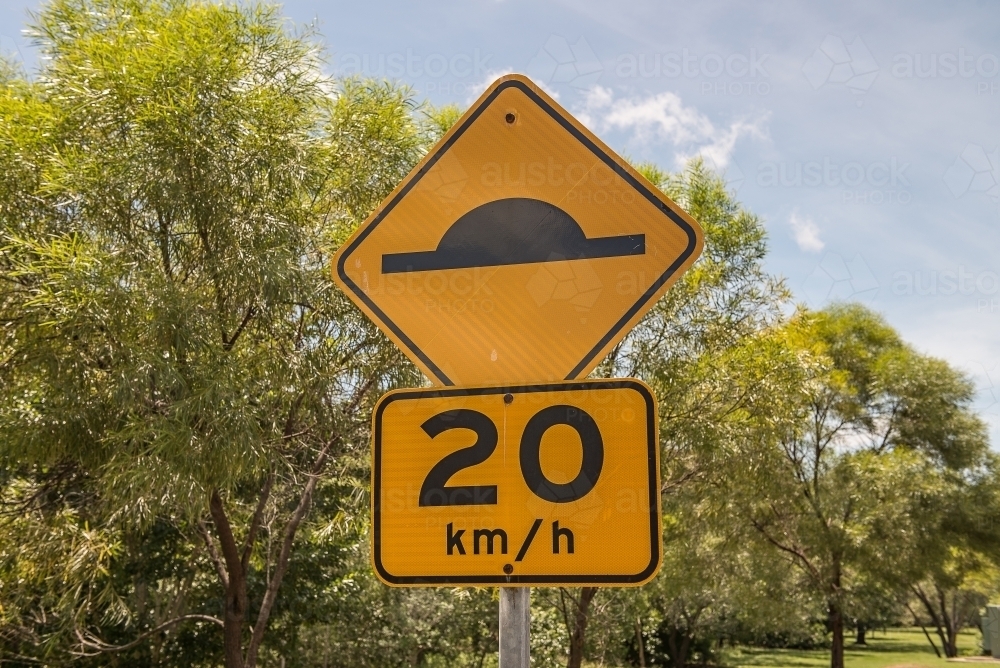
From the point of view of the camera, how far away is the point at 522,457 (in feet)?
6.03

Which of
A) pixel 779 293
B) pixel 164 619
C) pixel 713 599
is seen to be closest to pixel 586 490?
pixel 779 293

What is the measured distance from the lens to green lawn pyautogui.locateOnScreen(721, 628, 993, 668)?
32812 millimetres

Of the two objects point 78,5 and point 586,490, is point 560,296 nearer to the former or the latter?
point 586,490

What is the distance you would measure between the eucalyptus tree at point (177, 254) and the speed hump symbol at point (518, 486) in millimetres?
5148

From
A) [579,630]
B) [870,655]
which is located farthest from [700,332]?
[870,655]

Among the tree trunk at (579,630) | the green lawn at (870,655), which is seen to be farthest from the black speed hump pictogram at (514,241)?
the green lawn at (870,655)

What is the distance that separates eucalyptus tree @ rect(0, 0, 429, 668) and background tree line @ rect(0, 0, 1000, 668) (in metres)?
0.03

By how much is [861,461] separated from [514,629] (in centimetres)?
2002

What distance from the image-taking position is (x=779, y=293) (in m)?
12.3

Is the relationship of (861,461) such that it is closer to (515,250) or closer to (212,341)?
(212,341)

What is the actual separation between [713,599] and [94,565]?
19929 millimetres

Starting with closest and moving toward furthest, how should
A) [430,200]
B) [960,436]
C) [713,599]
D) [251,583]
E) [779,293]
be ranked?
[430,200], [779,293], [251,583], [960,436], [713,599]

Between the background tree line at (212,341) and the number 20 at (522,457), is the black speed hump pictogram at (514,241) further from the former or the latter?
the background tree line at (212,341)

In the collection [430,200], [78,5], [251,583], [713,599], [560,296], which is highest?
[78,5]
